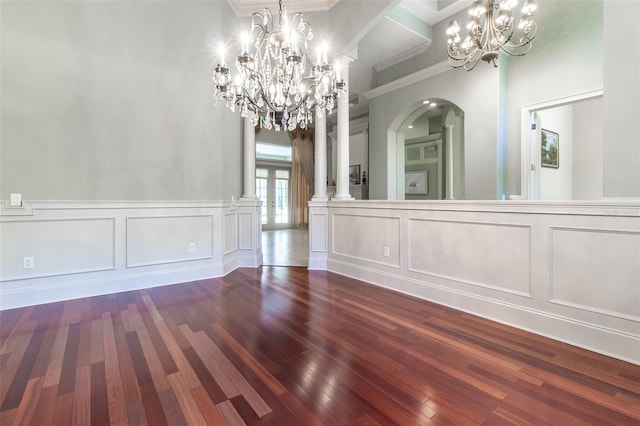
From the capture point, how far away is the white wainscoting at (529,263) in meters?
1.93

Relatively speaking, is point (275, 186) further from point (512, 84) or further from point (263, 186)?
point (512, 84)

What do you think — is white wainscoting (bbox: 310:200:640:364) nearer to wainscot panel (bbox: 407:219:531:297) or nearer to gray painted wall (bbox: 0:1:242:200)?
wainscot panel (bbox: 407:219:531:297)

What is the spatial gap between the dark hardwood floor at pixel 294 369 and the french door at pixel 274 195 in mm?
7418

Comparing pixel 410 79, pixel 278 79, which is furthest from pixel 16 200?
pixel 410 79

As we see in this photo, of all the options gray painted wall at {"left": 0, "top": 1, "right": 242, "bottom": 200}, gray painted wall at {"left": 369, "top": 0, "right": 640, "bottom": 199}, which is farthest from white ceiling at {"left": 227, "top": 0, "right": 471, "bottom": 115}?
gray painted wall at {"left": 0, "top": 1, "right": 242, "bottom": 200}

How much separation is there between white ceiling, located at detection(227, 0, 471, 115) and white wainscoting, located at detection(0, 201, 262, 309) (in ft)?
9.91

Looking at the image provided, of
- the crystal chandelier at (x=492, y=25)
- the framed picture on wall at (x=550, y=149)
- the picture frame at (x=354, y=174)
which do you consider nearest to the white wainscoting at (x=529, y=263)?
the crystal chandelier at (x=492, y=25)

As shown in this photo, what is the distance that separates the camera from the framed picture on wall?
4961 millimetres

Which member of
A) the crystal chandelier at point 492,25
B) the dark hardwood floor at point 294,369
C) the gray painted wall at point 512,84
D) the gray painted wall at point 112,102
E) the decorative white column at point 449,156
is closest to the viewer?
the dark hardwood floor at point 294,369

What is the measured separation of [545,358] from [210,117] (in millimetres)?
4309

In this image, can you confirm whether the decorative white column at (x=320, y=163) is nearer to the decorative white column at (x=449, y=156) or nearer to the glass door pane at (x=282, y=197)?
the decorative white column at (x=449, y=156)

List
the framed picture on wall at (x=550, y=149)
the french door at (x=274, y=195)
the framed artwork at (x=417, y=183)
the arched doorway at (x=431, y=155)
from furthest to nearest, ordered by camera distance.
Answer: the french door at (x=274, y=195), the framed artwork at (x=417, y=183), the arched doorway at (x=431, y=155), the framed picture on wall at (x=550, y=149)

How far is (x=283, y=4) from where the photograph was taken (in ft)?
13.7

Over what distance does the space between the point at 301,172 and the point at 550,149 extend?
282 inches
